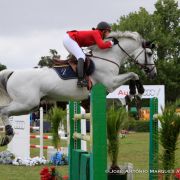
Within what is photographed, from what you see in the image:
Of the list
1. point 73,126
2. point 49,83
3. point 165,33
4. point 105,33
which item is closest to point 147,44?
point 105,33

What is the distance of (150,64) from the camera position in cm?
745

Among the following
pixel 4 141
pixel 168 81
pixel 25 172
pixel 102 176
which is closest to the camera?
pixel 102 176

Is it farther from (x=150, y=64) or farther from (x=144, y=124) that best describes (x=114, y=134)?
(x=144, y=124)

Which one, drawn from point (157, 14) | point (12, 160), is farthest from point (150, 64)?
point (157, 14)

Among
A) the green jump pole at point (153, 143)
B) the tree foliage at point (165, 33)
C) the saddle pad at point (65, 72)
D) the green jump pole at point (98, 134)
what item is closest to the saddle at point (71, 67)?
the saddle pad at point (65, 72)

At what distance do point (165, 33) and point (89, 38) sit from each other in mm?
40737

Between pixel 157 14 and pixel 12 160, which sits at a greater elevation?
pixel 157 14

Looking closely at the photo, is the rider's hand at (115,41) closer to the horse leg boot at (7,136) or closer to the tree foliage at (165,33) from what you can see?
the horse leg boot at (7,136)

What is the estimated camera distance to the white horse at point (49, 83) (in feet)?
22.7

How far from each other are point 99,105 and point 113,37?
2737mm

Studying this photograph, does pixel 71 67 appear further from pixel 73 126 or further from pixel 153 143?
pixel 153 143

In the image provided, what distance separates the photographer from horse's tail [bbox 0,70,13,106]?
7.25 metres

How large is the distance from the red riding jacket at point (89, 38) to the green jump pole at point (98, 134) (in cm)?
222

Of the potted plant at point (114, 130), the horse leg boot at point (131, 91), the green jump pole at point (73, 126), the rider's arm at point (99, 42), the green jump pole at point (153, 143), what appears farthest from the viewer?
the horse leg boot at point (131, 91)
